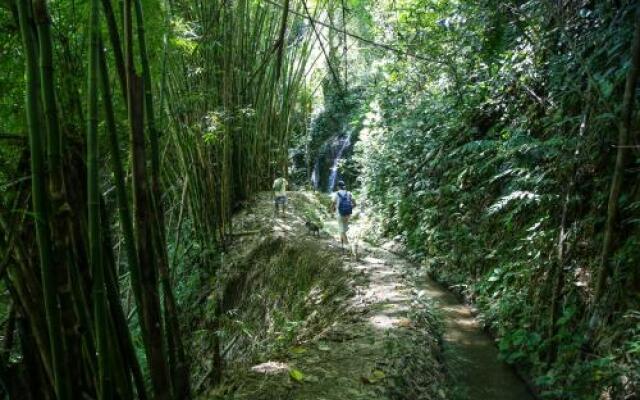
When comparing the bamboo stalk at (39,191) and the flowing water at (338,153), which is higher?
the flowing water at (338,153)

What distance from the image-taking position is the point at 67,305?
1451mm

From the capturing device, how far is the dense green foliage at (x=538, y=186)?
3119 millimetres

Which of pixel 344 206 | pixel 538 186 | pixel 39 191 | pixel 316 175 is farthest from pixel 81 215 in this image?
pixel 316 175

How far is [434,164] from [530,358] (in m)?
4.20

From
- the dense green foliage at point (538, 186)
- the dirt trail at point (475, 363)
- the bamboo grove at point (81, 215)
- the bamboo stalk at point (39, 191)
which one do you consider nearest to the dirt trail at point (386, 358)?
the dirt trail at point (475, 363)

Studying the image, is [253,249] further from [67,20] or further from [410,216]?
[67,20]

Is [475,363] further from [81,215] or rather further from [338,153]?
[338,153]

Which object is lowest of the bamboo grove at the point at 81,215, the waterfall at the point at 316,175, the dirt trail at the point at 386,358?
the dirt trail at the point at 386,358

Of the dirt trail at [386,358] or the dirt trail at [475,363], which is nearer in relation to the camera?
the dirt trail at [386,358]

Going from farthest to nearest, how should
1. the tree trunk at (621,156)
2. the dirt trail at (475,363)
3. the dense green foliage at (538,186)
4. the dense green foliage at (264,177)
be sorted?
the dirt trail at (475,363) → the dense green foliage at (538,186) → the tree trunk at (621,156) → the dense green foliage at (264,177)

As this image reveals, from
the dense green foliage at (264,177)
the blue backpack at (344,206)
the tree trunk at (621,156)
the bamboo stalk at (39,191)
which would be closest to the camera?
the bamboo stalk at (39,191)

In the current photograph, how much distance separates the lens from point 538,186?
4.32 metres

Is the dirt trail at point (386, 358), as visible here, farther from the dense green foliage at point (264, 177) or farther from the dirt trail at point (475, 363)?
the dense green foliage at point (264, 177)

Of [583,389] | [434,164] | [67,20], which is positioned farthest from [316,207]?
[67,20]
